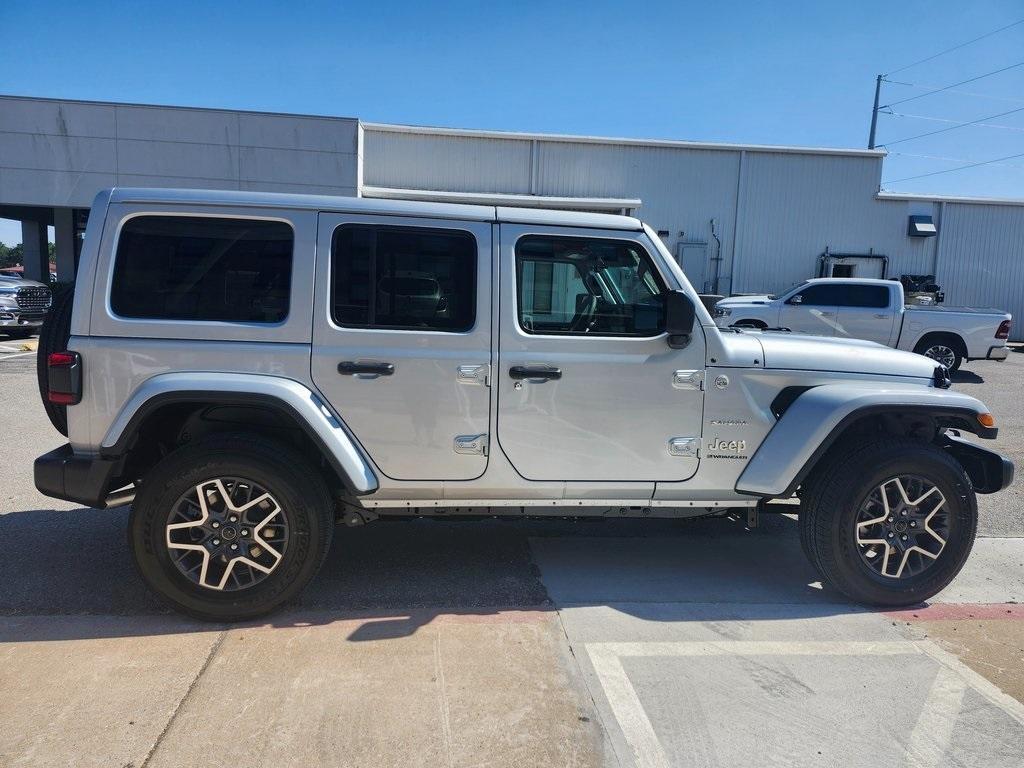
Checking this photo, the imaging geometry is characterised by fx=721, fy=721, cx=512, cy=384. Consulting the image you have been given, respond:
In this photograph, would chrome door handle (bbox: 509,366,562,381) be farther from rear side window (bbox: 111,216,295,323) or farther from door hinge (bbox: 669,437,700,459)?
rear side window (bbox: 111,216,295,323)

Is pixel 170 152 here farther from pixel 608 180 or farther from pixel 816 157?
pixel 816 157

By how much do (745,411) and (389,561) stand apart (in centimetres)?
234

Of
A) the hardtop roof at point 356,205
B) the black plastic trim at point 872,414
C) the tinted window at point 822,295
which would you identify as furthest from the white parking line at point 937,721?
the tinted window at point 822,295

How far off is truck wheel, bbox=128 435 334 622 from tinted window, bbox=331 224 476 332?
84 cm

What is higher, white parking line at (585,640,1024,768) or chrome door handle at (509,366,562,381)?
chrome door handle at (509,366,562,381)

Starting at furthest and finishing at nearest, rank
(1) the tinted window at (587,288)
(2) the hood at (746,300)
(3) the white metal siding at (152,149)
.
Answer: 1. (3) the white metal siding at (152,149)
2. (2) the hood at (746,300)
3. (1) the tinted window at (587,288)

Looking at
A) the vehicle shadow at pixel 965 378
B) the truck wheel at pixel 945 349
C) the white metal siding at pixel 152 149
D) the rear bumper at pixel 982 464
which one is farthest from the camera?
the white metal siding at pixel 152 149

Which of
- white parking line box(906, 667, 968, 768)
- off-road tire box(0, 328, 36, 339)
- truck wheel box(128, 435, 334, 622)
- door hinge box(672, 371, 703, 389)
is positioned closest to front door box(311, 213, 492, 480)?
truck wheel box(128, 435, 334, 622)

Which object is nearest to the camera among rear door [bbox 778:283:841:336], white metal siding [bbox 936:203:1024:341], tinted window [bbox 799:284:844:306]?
rear door [bbox 778:283:841:336]

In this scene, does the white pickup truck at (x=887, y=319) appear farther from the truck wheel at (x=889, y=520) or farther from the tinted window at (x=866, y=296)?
the truck wheel at (x=889, y=520)

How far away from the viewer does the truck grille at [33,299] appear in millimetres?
16000

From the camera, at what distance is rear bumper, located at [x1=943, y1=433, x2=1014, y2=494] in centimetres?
414

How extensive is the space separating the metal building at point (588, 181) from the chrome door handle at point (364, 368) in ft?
55.6

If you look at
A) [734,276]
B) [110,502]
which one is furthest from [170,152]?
[110,502]
